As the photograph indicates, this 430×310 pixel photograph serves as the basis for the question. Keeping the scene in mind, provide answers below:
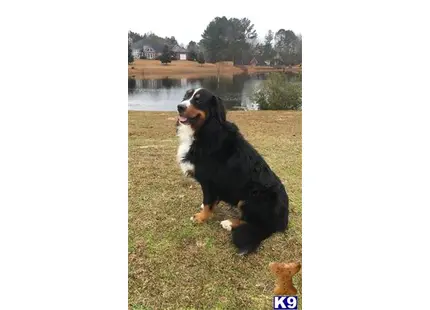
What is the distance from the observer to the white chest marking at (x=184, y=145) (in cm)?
299

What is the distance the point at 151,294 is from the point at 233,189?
963 millimetres

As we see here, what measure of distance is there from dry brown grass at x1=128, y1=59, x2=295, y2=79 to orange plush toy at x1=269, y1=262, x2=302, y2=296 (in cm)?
140

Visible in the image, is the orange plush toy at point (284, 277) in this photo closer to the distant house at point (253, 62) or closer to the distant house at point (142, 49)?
the distant house at point (253, 62)

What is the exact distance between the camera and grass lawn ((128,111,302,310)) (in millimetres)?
2629

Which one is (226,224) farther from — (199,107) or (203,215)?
(199,107)

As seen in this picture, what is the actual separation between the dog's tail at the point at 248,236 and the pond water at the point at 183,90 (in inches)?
35.1

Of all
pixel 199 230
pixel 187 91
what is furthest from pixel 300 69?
pixel 199 230

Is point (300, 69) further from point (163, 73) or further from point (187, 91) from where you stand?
point (163, 73)

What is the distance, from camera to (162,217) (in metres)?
3.11

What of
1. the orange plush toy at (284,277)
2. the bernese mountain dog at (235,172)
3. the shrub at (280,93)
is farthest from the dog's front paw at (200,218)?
the shrub at (280,93)

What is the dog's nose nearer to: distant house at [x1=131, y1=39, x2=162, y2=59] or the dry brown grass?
the dry brown grass

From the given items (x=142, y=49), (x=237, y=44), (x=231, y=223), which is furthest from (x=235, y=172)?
(x=142, y=49)

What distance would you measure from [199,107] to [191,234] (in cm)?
95

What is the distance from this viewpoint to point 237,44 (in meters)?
3.00
